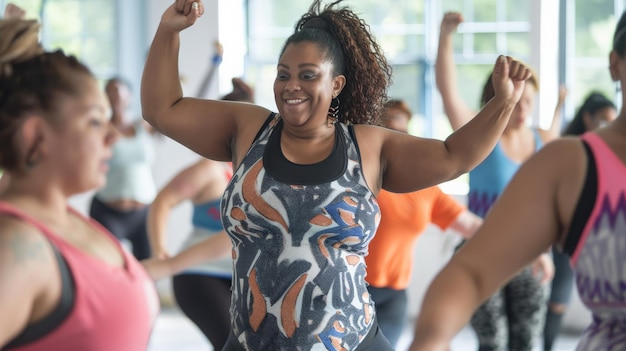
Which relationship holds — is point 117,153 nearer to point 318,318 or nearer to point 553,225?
point 318,318

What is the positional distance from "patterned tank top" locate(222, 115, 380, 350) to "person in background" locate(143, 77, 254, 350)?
774mm

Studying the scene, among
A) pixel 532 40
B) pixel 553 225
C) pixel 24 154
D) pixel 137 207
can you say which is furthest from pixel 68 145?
pixel 532 40

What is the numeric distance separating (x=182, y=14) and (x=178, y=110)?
0.72 feet

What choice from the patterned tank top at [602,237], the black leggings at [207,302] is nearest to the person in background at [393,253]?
the black leggings at [207,302]

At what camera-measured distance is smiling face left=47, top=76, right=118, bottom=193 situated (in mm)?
1478

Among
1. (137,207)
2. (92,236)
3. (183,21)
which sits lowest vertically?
(137,207)

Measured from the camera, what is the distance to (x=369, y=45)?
2482 millimetres

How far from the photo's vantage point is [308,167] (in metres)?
2.24

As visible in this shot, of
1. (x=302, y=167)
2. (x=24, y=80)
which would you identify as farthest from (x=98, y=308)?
(x=302, y=167)

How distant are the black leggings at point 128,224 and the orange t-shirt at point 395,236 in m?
2.54

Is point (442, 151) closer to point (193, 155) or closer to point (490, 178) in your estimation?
point (490, 178)

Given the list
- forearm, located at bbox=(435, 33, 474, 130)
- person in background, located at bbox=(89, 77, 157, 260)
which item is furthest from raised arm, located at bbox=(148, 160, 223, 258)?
person in background, located at bbox=(89, 77, 157, 260)

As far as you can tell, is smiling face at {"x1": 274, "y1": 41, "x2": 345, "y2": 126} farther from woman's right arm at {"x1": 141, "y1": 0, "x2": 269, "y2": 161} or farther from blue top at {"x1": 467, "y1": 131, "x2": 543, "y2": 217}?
blue top at {"x1": 467, "y1": 131, "x2": 543, "y2": 217}

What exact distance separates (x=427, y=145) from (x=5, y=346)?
3.87ft
